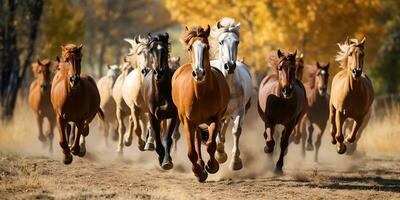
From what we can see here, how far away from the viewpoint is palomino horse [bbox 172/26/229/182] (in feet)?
40.0

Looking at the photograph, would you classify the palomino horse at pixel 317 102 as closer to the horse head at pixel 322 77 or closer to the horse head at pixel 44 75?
the horse head at pixel 322 77

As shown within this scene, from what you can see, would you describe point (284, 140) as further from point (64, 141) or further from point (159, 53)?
point (64, 141)

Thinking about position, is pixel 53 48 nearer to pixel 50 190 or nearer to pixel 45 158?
pixel 45 158

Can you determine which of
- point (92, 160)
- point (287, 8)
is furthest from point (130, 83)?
point (287, 8)

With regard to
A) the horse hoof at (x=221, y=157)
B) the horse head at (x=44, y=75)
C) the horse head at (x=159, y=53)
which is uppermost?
the horse head at (x=44, y=75)

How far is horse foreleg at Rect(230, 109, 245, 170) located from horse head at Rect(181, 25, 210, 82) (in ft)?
7.97

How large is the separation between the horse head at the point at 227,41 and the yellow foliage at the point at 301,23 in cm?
1092

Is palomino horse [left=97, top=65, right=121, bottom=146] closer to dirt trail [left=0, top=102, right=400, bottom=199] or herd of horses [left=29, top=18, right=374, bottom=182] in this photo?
dirt trail [left=0, top=102, right=400, bottom=199]

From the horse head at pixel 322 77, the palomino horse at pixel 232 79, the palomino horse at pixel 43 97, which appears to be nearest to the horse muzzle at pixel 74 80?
the palomino horse at pixel 232 79

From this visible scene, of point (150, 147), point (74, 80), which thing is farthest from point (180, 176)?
point (74, 80)

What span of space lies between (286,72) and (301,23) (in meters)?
11.4

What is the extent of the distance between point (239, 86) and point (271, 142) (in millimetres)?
1212

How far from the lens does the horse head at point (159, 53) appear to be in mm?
13547

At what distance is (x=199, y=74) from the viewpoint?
11773 millimetres
